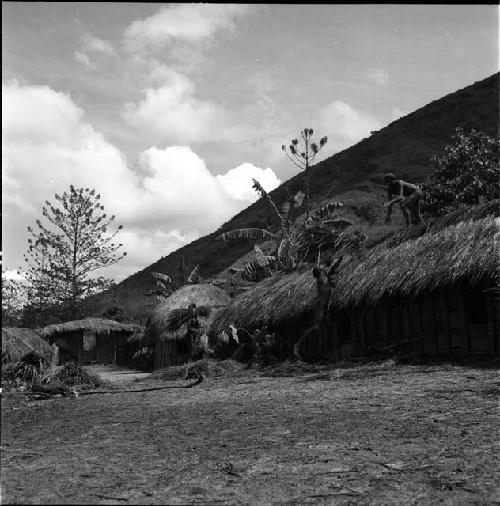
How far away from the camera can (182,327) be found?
64.2 feet

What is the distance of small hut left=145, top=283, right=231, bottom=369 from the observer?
774 inches

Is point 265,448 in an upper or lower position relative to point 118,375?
upper

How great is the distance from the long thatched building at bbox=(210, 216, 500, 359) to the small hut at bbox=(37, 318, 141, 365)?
48.6 feet

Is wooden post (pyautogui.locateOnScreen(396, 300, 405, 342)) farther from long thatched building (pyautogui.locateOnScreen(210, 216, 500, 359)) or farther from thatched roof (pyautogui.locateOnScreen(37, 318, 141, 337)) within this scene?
thatched roof (pyautogui.locateOnScreen(37, 318, 141, 337))

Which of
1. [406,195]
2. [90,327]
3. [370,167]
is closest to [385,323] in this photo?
[406,195]

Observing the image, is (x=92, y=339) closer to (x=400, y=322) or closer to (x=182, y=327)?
(x=182, y=327)

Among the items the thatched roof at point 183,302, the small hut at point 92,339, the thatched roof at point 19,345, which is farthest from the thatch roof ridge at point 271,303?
the small hut at point 92,339

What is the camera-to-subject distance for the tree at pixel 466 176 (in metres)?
20.2

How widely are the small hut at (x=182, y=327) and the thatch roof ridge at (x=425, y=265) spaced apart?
258 inches

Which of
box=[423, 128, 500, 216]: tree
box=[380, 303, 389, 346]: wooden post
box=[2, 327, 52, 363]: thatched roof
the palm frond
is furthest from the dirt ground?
box=[423, 128, 500, 216]: tree

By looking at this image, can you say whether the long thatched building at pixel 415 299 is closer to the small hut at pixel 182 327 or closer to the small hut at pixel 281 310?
the small hut at pixel 281 310

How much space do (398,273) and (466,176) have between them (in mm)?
10140

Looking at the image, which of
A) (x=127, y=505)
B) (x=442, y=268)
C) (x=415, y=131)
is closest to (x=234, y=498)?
(x=127, y=505)

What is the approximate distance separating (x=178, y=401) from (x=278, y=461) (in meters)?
3.99
